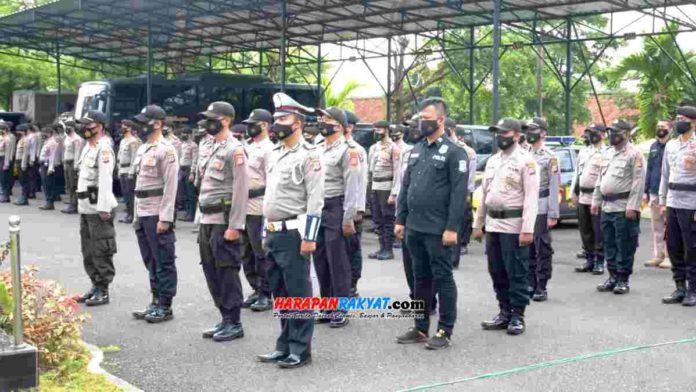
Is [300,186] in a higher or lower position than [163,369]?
higher

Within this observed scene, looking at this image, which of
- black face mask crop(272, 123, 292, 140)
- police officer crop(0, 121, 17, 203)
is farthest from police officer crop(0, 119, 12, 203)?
black face mask crop(272, 123, 292, 140)

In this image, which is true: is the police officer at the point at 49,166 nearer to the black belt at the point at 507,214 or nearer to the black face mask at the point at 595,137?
the black face mask at the point at 595,137

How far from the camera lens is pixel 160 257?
722 cm

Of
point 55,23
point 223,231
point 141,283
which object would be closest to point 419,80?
point 55,23

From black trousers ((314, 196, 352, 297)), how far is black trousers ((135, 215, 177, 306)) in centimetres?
129

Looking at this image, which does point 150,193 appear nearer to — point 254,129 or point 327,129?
point 254,129

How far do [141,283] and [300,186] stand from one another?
3984 millimetres

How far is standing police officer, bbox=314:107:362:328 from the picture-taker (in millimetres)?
7109

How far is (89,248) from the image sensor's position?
8.16m

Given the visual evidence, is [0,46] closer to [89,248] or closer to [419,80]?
[419,80]

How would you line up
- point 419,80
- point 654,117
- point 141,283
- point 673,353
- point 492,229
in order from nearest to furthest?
point 673,353, point 492,229, point 141,283, point 654,117, point 419,80

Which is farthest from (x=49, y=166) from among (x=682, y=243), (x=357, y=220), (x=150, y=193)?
(x=682, y=243)

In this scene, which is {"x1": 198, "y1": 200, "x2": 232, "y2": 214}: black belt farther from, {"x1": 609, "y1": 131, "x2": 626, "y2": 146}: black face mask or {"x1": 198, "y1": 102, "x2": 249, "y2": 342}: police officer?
{"x1": 609, "y1": 131, "x2": 626, "y2": 146}: black face mask

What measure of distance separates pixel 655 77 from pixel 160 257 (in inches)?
573
